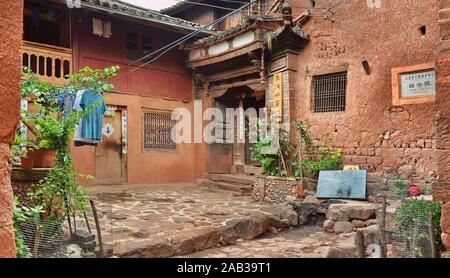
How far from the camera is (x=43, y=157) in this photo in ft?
16.2

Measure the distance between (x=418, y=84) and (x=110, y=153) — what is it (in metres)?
8.70

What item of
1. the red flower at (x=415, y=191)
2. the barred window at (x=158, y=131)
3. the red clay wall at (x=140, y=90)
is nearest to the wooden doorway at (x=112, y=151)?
the red clay wall at (x=140, y=90)

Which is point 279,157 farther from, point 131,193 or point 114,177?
point 114,177

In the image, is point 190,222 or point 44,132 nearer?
point 44,132

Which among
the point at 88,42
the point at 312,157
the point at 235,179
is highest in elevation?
the point at 88,42

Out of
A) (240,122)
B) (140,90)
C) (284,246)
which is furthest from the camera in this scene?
(240,122)

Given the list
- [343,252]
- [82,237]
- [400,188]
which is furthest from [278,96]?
[82,237]

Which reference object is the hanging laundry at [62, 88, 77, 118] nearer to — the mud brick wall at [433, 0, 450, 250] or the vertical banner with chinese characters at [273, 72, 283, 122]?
the vertical banner with chinese characters at [273, 72, 283, 122]

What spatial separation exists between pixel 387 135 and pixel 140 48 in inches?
321

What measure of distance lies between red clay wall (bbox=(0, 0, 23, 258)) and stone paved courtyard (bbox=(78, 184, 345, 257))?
323 cm

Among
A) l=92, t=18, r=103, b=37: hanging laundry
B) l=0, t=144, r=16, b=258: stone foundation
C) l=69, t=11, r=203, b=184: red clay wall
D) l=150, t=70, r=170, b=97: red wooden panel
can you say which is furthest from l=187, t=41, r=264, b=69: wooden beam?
l=0, t=144, r=16, b=258: stone foundation

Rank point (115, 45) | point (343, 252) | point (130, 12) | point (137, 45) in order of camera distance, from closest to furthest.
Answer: point (343, 252)
point (130, 12)
point (115, 45)
point (137, 45)

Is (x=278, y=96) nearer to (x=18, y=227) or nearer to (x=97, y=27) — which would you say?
(x=97, y=27)

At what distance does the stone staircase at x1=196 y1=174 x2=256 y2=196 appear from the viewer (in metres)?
10.5
